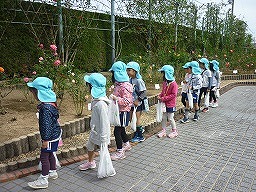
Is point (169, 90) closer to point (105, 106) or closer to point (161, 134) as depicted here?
point (161, 134)

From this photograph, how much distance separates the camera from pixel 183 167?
4121 millimetres

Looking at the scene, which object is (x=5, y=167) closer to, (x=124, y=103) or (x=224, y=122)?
(x=124, y=103)

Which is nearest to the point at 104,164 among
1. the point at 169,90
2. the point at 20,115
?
the point at 169,90

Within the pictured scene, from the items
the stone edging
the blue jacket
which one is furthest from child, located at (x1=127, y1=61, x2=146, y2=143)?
the blue jacket

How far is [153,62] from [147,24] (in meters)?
2.21

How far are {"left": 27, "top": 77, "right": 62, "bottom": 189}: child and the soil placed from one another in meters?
1.23

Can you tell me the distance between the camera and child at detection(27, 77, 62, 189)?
11.0ft

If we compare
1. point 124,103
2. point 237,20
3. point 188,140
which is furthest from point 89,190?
point 237,20

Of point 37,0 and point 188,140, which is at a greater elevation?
point 37,0

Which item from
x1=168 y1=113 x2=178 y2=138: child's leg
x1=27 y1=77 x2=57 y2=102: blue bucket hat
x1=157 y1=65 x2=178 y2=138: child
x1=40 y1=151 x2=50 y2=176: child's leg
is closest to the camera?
x1=27 y1=77 x2=57 y2=102: blue bucket hat

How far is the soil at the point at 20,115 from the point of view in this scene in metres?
4.71

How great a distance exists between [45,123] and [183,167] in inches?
84.3

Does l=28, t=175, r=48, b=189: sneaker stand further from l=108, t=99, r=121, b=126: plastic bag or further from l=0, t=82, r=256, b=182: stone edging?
l=108, t=99, r=121, b=126: plastic bag

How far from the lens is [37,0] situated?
26.2 feet
